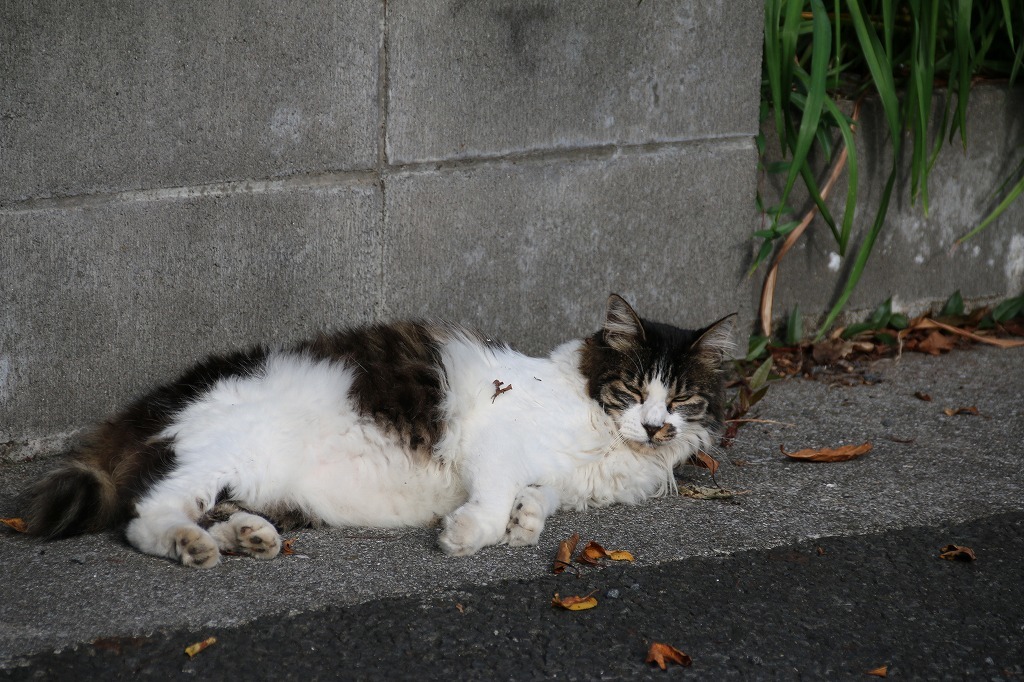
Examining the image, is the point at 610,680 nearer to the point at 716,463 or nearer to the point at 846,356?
the point at 716,463

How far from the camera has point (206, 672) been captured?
2145mm

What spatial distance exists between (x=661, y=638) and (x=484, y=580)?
0.47 metres

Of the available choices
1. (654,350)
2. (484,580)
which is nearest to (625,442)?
(654,350)

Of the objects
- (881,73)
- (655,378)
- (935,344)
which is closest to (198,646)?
(655,378)

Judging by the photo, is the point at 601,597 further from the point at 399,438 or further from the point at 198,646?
the point at 198,646

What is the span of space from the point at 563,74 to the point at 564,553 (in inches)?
70.5

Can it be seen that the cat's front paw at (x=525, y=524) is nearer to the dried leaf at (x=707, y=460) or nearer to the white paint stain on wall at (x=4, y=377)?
the dried leaf at (x=707, y=460)

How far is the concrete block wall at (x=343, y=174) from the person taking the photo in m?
3.12

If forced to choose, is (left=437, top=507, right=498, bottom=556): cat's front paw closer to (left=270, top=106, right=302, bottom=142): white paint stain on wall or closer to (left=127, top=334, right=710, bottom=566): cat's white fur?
(left=127, top=334, right=710, bottom=566): cat's white fur

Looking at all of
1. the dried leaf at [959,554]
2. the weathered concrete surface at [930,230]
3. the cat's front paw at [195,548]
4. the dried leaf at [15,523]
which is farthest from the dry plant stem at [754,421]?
the dried leaf at [15,523]

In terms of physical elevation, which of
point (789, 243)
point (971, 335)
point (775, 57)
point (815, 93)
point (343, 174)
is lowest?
point (971, 335)

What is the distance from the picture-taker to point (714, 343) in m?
3.24

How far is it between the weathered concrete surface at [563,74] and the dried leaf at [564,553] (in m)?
1.47

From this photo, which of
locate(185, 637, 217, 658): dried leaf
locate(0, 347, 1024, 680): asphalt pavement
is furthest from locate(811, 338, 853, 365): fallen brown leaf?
locate(185, 637, 217, 658): dried leaf
